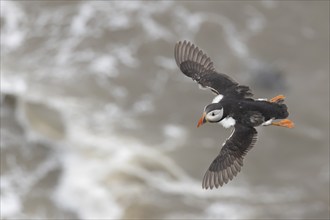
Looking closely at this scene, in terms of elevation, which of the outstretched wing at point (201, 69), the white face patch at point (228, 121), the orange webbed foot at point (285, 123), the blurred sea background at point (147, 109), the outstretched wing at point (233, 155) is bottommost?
the outstretched wing at point (233, 155)

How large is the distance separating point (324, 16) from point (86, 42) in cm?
608

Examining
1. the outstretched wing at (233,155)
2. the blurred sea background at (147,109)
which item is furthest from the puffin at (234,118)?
the blurred sea background at (147,109)

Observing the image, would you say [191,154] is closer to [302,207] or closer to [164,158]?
[164,158]

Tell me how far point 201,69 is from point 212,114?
133cm

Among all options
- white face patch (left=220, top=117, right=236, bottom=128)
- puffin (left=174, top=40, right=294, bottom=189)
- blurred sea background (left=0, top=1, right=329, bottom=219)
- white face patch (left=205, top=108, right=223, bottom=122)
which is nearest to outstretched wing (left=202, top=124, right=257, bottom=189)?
puffin (left=174, top=40, right=294, bottom=189)

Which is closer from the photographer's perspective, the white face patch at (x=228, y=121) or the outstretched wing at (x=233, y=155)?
the white face patch at (x=228, y=121)

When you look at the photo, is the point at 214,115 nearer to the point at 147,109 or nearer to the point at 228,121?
the point at 228,121

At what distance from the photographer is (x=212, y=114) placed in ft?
21.3

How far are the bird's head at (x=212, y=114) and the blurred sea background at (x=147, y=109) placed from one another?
456cm

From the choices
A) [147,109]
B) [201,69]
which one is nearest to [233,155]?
[201,69]

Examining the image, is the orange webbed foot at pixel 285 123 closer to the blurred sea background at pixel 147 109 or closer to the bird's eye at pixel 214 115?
the bird's eye at pixel 214 115

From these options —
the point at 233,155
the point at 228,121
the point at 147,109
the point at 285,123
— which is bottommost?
the point at 233,155

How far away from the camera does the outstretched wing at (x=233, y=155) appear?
6.98 m

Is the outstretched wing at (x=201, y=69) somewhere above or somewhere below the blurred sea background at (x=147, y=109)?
below
